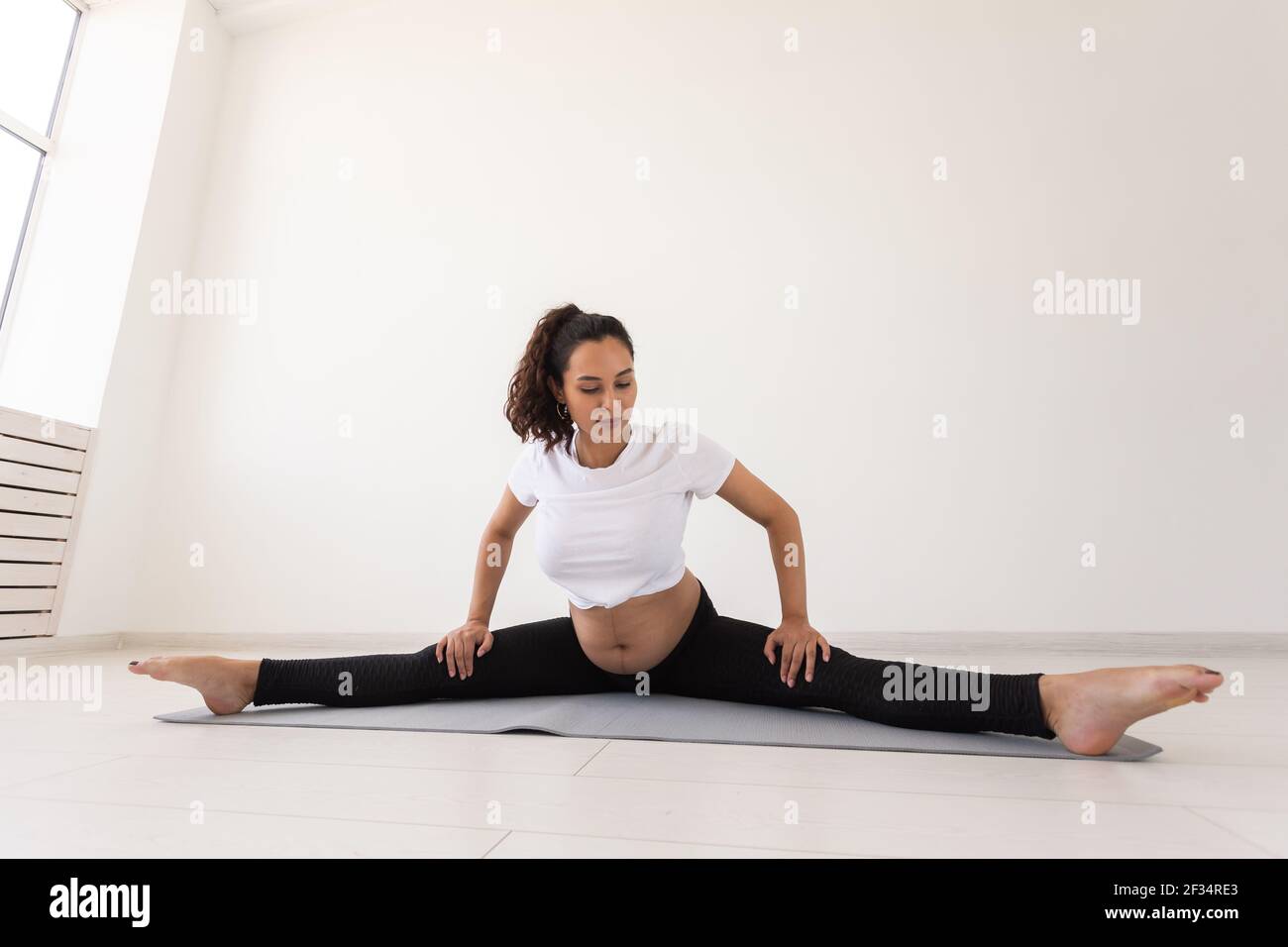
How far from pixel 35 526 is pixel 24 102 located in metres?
2.02

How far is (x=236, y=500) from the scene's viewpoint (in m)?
3.66

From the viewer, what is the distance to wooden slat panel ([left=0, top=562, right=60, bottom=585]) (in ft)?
9.49

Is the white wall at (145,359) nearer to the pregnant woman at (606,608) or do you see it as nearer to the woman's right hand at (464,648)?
the pregnant woman at (606,608)

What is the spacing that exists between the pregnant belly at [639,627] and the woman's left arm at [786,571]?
0.62 ft

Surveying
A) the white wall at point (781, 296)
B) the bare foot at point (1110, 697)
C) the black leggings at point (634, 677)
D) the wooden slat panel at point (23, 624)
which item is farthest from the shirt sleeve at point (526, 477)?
the wooden slat panel at point (23, 624)

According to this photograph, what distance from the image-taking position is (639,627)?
1.62m

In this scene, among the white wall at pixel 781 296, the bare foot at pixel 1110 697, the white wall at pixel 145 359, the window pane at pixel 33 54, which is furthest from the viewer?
the window pane at pixel 33 54

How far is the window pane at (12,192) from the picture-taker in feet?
11.6

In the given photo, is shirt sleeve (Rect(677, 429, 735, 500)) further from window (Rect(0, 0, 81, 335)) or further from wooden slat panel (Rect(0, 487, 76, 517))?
window (Rect(0, 0, 81, 335))

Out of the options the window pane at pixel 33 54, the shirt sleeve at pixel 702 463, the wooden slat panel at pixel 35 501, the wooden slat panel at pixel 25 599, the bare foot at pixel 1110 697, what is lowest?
the wooden slat panel at pixel 25 599
